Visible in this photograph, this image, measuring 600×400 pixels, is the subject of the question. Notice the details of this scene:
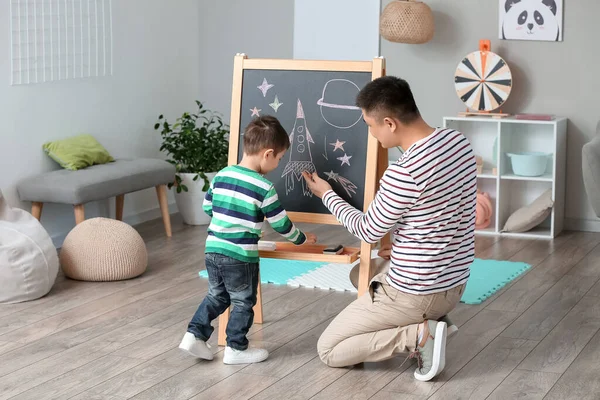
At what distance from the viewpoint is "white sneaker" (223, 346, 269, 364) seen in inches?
115

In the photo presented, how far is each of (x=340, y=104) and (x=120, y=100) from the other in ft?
7.95

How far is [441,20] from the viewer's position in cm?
544

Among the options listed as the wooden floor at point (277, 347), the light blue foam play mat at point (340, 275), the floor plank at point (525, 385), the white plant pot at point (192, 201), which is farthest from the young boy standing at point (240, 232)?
the white plant pot at point (192, 201)

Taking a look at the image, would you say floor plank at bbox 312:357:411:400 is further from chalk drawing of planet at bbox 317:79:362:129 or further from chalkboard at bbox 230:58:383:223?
chalk drawing of planet at bbox 317:79:362:129

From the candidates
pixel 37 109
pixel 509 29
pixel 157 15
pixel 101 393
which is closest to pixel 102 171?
pixel 37 109

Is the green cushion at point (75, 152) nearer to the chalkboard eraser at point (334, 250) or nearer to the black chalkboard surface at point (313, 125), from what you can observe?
the black chalkboard surface at point (313, 125)

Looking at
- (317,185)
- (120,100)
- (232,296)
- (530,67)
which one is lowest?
(232,296)

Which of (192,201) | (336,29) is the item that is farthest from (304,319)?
(336,29)

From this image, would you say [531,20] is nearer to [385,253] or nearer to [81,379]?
[385,253]

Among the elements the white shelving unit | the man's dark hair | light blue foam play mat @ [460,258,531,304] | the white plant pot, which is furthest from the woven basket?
the man's dark hair

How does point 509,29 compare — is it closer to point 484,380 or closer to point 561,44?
point 561,44

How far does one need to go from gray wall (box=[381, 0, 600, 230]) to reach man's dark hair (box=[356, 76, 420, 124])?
109 inches

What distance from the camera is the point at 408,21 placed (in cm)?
515

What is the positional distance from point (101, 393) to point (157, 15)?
336 cm
